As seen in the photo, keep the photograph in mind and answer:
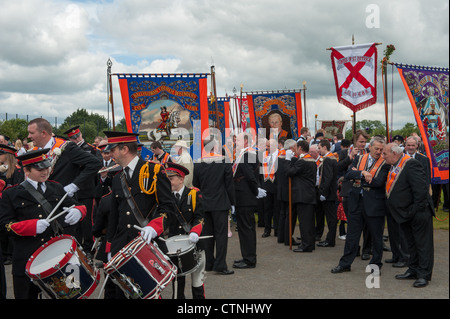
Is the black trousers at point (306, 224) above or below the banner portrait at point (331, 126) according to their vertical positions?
below

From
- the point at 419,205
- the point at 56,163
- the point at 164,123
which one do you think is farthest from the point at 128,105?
the point at 419,205

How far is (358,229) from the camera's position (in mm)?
7430

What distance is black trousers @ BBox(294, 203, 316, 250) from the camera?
9055 millimetres

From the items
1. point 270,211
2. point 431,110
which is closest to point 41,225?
point 431,110

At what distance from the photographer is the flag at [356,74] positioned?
970cm

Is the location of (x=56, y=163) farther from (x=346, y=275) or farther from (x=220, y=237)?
(x=346, y=275)

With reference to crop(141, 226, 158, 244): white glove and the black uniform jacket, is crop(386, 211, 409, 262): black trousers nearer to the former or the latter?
the black uniform jacket

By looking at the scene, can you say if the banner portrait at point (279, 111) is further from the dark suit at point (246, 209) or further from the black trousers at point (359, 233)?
the black trousers at point (359, 233)

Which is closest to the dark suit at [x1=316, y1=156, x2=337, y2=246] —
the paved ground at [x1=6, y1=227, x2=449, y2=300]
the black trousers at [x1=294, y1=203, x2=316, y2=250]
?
the black trousers at [x1=294, y1=203, x2=316, y2=250]

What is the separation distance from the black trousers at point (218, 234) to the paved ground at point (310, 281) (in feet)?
0.76

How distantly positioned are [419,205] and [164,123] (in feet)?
16.0

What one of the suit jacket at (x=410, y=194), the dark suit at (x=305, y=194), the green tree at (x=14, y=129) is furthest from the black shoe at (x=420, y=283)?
the green tree at (x=14, y=129)

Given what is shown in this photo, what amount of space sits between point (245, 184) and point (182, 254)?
3.44 m

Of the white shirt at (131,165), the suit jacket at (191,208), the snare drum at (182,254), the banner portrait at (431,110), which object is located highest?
the banner portrait at (431,110)
